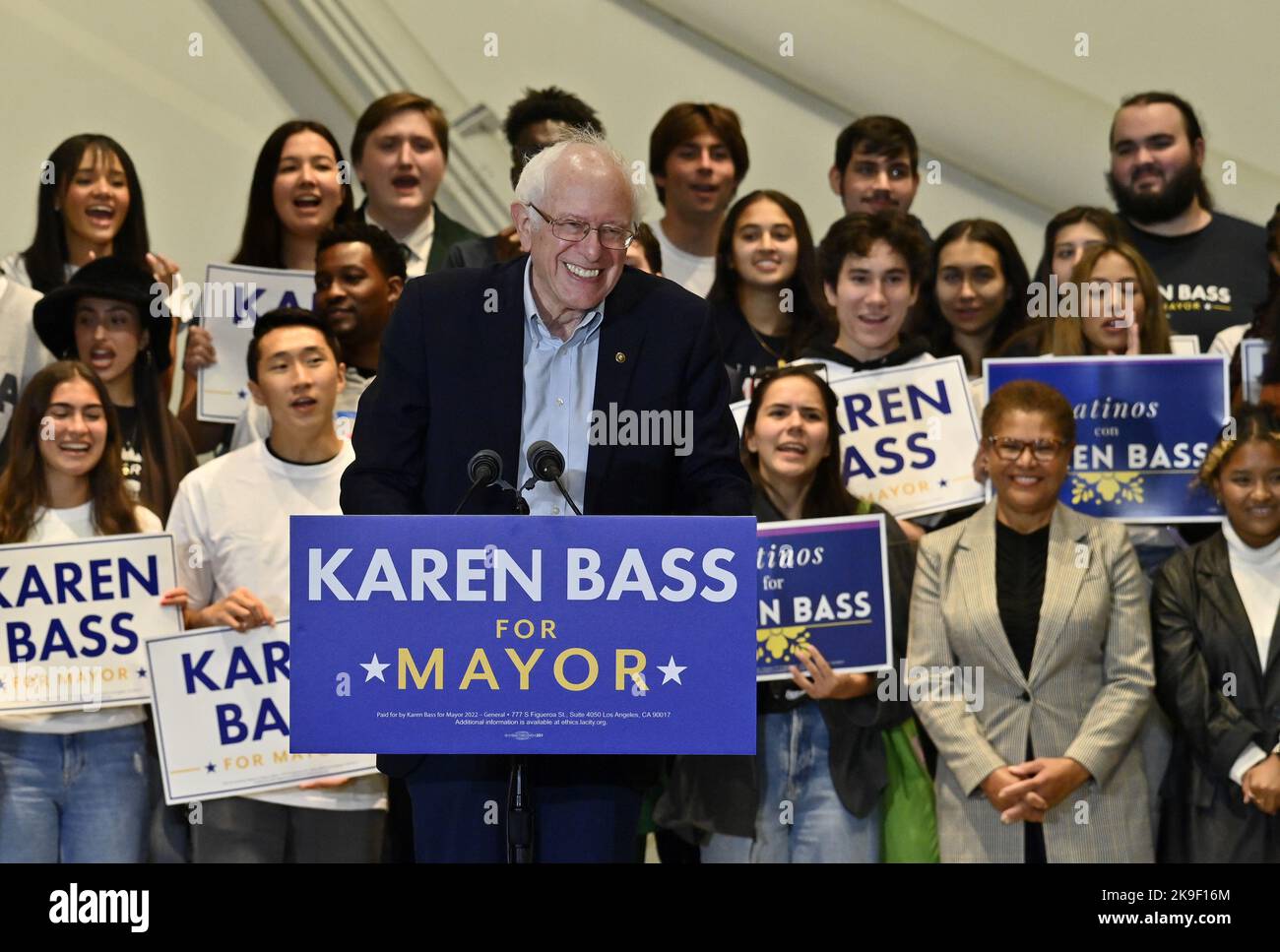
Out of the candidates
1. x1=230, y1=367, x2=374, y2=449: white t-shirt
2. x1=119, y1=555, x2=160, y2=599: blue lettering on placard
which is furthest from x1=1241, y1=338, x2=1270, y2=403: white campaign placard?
x1=119, y1=555, x2=160, y2=599: blue lettering on placard

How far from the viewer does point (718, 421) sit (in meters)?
3.54

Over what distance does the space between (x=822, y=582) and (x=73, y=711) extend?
2.36m

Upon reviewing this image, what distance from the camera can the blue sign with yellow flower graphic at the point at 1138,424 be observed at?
5605 millimetres

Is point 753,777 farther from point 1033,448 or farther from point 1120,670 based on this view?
point 1033,448

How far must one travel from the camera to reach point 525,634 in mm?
2977

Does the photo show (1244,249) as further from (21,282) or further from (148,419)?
(21,282)

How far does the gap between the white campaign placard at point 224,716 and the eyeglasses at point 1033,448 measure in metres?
2.20

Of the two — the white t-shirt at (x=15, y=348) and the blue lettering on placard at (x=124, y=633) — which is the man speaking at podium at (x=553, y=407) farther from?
the white t-shirt at (x=15, y=348)

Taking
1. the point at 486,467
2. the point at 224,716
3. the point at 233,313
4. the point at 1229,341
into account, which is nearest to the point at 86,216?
the point at 233,313

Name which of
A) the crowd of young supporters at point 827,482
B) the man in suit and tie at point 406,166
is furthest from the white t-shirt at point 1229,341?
the man in suit and tie at point 406,166

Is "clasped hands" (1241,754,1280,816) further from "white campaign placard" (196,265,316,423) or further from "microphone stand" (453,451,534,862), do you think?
"white campaign placard" (196,265,316,423)

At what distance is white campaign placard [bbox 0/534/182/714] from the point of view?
5.29 m
